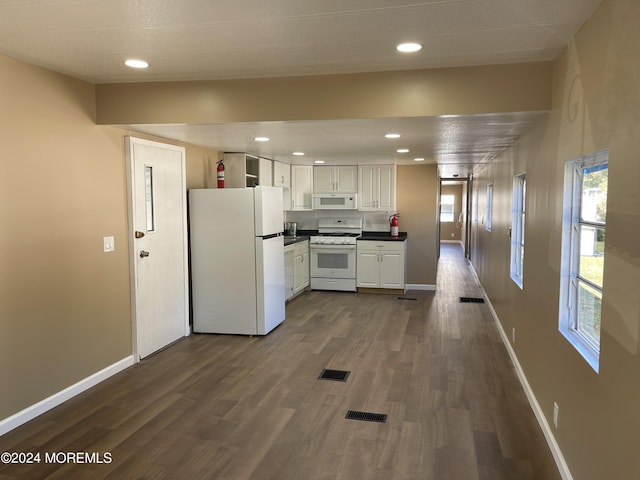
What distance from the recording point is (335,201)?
7.80 metres

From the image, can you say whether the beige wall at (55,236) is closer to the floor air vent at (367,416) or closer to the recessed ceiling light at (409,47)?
the floor air vent at (367,416)

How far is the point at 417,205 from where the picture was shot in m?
7.74

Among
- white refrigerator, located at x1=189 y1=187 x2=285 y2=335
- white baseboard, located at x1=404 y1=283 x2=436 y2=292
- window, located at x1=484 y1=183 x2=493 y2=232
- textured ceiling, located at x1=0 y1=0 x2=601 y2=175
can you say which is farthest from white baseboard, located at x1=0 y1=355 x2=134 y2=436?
window, located at x1=484 y1=183 x2=493 y2=232

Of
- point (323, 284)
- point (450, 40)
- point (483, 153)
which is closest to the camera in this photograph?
point (450, 40)

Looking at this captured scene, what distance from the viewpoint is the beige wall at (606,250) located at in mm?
1655

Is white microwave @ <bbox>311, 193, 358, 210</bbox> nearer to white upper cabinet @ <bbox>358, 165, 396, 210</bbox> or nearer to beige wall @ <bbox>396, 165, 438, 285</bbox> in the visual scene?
white upper cabinet @ <bbox>358, 165, 396, 210</bbox>

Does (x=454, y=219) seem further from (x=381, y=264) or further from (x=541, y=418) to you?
(x=541, y=418)

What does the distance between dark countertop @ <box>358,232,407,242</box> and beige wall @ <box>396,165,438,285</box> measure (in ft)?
0.75

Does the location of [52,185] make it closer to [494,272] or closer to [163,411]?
[163,411]

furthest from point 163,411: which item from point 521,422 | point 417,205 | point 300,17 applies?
point 417,205

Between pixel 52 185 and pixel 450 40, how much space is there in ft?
9.23

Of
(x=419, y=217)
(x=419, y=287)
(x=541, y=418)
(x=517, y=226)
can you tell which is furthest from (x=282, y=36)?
(x=419, y=287)

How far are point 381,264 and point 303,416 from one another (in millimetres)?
4327

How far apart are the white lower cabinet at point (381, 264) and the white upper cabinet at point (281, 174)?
1522 millimetres
